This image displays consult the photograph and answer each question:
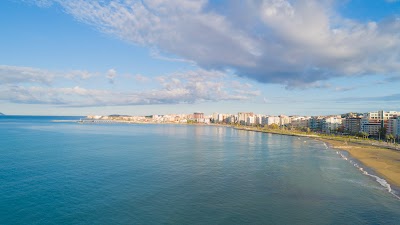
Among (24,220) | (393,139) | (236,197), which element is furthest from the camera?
(393,139)

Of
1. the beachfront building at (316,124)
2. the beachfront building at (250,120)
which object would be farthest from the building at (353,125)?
the beachfront building at (250,120)

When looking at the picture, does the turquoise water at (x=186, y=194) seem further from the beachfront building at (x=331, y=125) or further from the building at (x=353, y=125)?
the beachfront building at (x=331, y=125)

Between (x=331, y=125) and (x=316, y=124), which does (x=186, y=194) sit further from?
(x=316, y=124)

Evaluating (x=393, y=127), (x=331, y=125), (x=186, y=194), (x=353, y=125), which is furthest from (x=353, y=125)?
(x=186, y=194)

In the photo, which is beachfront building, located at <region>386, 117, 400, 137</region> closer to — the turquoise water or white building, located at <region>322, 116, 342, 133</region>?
white building, located at <region>322, 116, 342, 133</region>

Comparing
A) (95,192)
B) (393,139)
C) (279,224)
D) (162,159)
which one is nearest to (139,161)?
(162,159)

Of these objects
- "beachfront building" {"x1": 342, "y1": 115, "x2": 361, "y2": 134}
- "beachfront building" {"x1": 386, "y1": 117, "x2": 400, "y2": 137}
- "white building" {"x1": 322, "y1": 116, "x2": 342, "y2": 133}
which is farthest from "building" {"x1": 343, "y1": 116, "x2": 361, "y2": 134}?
"beachfront building" {"x1": 386, "y1": 117, "x2": 400, "y2": 137}

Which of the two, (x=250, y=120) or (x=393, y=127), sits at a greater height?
(x=250, y=120)

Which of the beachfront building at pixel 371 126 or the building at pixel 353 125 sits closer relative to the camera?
the beachfront building at pixel 371 126

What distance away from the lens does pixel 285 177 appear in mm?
25844

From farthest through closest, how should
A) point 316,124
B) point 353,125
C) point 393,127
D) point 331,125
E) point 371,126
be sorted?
point 316,124 → point 331,125 → point 353,125 → point 371,126 → point 393,127

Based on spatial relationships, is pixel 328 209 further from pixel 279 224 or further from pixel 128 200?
pixel 128 200

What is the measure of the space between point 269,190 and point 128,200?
1063 centimetres

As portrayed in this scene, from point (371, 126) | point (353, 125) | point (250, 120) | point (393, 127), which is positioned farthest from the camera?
point (250, 120)
